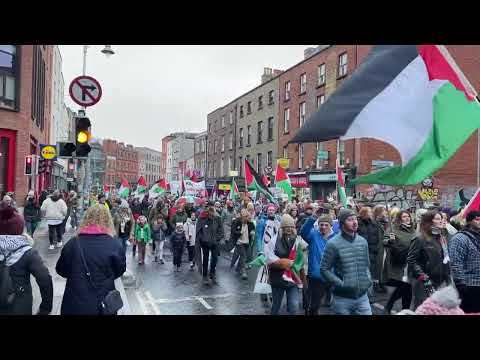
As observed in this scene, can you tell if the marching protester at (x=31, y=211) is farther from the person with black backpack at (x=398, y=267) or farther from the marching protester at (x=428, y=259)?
the marching protester at (x=428, y=259)

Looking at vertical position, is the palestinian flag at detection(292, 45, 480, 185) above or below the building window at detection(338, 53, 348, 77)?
below

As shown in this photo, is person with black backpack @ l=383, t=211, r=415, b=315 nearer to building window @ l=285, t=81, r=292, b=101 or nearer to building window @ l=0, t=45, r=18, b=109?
building window @ l=0, t=45, r=18, b=109

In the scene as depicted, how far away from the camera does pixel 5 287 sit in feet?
12.4

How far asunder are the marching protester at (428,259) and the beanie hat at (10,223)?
459 centimetres

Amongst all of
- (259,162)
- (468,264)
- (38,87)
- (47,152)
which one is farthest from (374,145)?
(468,264)

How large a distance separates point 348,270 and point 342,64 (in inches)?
924

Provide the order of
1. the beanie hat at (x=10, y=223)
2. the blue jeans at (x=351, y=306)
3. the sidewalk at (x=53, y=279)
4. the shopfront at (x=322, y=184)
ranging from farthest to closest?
the shopfront at (x=322, y=184) < the sidewalk at (x=53, y=279) < the blue jeans at (x=351, y=306) < the beanie hat at (x=10, y=223)

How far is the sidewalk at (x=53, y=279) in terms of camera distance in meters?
7.23

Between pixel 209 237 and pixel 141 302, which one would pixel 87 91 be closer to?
pixel 209 237

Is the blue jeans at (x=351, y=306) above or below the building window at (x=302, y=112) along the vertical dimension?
below

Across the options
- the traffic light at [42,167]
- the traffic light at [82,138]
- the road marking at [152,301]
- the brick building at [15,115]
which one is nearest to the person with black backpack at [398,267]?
the road marking at [152,301]

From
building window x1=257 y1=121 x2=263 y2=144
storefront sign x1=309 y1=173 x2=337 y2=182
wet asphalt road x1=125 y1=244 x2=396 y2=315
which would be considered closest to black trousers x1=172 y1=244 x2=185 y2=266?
wet asphalt road x1=125 y1=244 x2=396 y2=315

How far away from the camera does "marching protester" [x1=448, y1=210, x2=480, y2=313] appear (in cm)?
464
